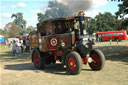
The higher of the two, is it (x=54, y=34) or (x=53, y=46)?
(x=54, y=34)

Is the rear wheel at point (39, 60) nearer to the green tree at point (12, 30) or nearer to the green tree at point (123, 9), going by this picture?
the green tree at point (123, 9)

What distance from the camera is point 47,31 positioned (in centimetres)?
838

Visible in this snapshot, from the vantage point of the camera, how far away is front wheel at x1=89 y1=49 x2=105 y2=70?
745cm

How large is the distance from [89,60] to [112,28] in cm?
5971

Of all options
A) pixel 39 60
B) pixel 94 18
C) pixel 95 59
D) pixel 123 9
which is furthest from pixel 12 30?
pixel 95 59

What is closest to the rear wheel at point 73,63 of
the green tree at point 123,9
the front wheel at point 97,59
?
the front wheel at point 97,59

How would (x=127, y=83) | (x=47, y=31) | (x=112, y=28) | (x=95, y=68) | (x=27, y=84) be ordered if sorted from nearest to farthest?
(x=127, y=83) → (x=27, y=84) → (x=95, y=68) → (x=47, y=31) → (x=112, y=28)

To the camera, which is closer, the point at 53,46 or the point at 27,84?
the point at 27,84

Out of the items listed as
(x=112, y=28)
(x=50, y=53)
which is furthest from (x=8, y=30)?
(x=50, y=53)

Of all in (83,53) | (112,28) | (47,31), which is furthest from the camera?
(112,28)

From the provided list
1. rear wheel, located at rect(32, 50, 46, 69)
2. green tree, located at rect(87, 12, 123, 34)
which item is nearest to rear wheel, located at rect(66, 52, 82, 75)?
rear wheel, located at rect(32, 50, 46, 69)

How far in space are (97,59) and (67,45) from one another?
4.93 ft

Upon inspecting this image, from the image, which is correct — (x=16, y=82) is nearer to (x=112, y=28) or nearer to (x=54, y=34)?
(x=54, y=34)

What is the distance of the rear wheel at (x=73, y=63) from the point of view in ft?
22.0
